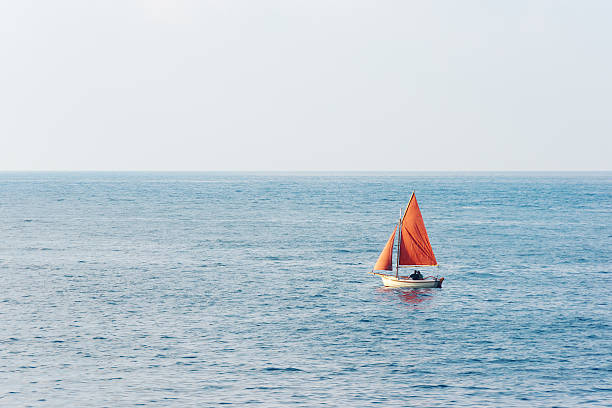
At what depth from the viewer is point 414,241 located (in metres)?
75.8

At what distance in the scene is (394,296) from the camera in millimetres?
69312

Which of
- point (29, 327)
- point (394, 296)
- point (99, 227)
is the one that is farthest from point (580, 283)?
point (99, 227)

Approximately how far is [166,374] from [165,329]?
1088 centimetres

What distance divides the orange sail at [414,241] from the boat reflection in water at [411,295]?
455 centimetres

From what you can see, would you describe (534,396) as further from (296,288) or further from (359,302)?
(296,288)

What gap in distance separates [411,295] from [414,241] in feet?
25.3

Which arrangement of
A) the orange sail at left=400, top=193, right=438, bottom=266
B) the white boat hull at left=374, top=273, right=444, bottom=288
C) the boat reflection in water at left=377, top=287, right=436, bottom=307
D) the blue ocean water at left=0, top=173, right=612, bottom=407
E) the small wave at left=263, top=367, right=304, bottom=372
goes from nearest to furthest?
1. the blue ocean water at left=0, top=173, right=612, bottom=407
2. the small wave at left=263, top=367, right=304, bottom=372
3. the boat reflection in water at left=377, top=287, right=436, bottom=307
4. the white boat hull at left=374, top=273, right=444, bottom=288
5. the orange sail at left=400, top=193, right=438, bottom=266

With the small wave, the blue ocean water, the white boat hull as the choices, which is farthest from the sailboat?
the small wave

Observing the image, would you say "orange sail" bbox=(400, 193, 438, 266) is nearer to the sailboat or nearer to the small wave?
the sailboat

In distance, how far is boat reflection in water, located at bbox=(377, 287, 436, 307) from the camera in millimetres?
67062

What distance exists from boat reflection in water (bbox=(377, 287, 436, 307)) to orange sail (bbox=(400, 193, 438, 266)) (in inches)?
179

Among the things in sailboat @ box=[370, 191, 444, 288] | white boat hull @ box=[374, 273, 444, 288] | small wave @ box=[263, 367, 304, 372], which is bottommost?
small wave @ box=[263, 367, 304, 372]

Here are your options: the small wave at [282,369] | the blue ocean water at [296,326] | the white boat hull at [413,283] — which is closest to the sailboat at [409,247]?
the white boat hull at [413,283]

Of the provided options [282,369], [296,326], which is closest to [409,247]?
[296,326]
